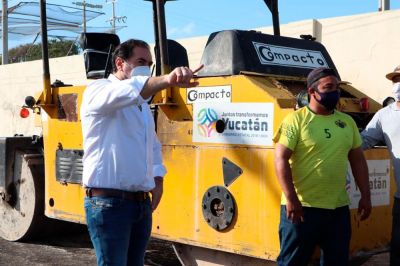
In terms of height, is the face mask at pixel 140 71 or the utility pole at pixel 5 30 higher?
the utility pole at pixel 5 30

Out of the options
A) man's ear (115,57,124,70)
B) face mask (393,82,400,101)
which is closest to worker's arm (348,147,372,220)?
face mask (393,82,400,101)

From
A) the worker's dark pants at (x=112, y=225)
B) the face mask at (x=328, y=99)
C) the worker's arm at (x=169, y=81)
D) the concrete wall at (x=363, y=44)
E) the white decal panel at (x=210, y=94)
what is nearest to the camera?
the worker's arm at (x=169, y=81)

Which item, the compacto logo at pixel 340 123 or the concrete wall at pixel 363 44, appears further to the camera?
the concrete wall at pixel 363 44

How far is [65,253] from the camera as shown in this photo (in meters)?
5.89

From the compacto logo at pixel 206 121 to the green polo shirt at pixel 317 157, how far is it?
2.75 ft

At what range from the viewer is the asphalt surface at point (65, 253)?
5.48 metres

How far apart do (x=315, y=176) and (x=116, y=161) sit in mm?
1106

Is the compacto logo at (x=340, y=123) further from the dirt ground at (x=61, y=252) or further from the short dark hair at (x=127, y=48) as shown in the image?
the dirt ground at (x=61, y=252)

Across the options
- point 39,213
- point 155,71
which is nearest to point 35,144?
point 39,213

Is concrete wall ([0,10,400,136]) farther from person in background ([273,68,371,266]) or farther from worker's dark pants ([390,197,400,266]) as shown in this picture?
person in background ([273,68,371,266])

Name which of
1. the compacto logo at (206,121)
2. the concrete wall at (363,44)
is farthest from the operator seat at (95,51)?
the concrete wall at (363,44)

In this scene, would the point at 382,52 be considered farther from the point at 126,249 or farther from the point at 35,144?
the point at 126,249

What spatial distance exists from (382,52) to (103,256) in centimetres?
672

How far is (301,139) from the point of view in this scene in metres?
3.24
